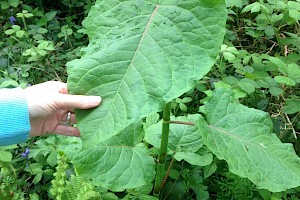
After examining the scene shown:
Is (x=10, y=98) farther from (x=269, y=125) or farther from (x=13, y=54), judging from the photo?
(x=13, y=54)

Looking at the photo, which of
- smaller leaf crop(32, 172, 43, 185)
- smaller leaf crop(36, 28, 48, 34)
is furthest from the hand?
smaller leaf crop(36, 28, 48, 34)

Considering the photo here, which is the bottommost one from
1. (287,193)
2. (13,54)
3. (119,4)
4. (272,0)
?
(287,193)

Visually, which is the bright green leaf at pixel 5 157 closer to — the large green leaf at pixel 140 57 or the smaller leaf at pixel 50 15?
the large green leaf at pixel 140 57

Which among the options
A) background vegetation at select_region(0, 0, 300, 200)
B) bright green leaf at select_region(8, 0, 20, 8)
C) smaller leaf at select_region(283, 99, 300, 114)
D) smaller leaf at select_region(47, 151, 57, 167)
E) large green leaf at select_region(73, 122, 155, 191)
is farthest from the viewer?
bright green leaf at select_region(8, 0, 20, 8)

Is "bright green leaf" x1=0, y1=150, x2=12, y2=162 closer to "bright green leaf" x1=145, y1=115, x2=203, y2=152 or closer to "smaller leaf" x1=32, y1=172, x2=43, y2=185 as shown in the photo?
"smaller leaf" x1=32, y1=172, x2=43, y2=185

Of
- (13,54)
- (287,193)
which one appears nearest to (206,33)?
(287,193)
